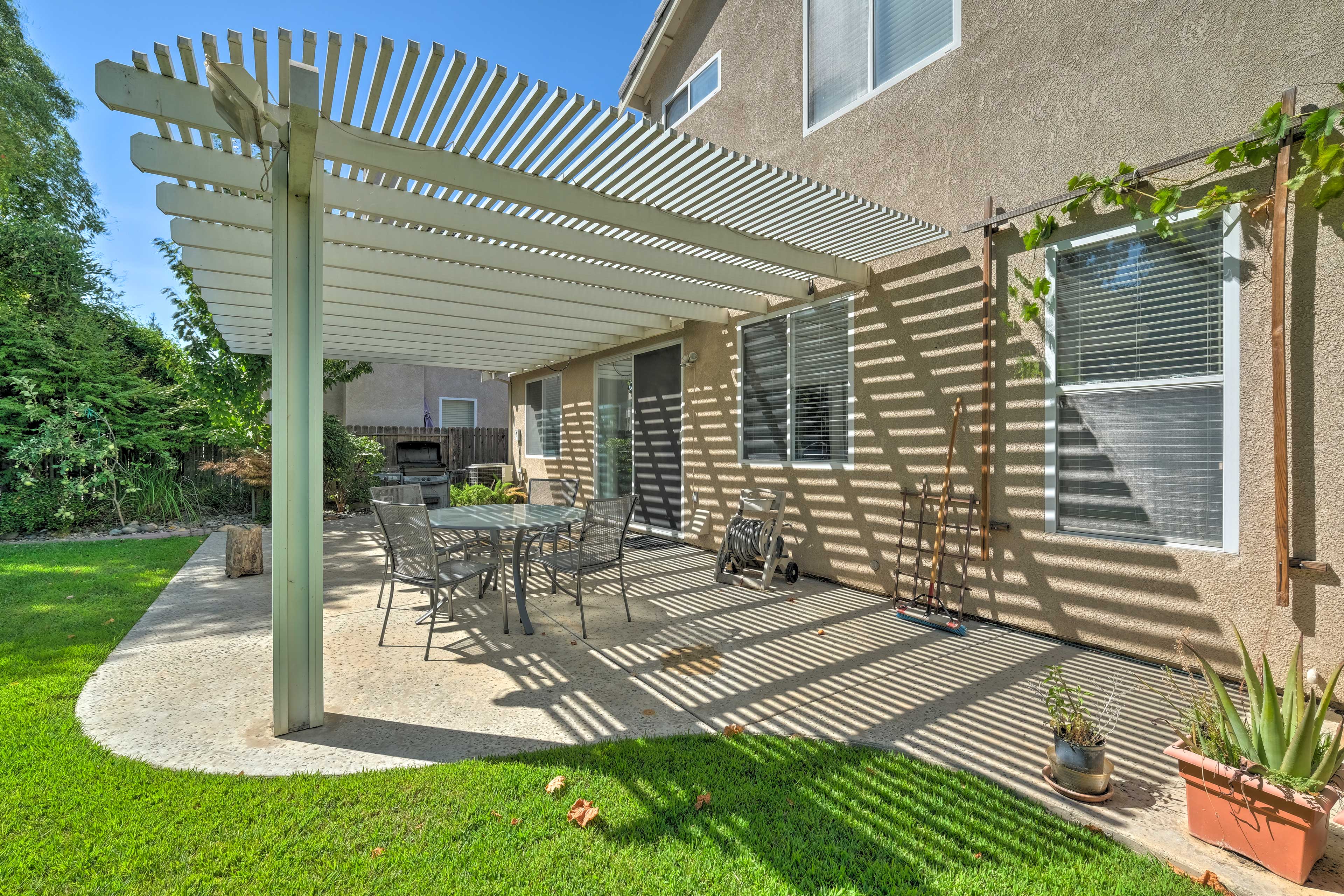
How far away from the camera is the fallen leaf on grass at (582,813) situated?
202 cm

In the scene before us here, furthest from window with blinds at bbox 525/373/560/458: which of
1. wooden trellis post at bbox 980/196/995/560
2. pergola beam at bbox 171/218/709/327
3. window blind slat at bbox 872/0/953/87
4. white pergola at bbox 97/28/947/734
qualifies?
wooden trellis post at bbox 980/196/995/560

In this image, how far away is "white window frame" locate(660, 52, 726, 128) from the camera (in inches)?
295

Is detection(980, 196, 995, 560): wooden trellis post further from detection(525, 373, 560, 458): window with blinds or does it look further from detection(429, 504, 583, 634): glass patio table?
detection(525, 373, 560, 458): window with blinds

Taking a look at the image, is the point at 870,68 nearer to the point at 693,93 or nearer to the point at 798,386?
the point at 798,386

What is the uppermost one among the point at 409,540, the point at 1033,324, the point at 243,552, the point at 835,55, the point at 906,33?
the point at 835,55

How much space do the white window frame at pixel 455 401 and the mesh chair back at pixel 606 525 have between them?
45.2ft

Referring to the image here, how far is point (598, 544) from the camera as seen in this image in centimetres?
451

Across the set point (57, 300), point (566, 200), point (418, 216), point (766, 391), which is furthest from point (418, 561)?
point (57, 300)

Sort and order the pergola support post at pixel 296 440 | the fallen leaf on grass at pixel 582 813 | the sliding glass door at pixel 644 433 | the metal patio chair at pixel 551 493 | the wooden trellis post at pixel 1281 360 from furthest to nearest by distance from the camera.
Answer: the sliding glass door at pixel 644 433 → the metal patio chair at pixel 551 493 → the wooden trellis post at pixel 1281 360 → the pergola support post at pixel 296 440 → the fallen leaf on grass at pixel 582 813

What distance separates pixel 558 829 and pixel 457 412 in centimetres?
1756

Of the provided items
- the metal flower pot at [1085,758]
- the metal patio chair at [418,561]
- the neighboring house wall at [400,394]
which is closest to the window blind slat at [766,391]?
the metal patio chair at [418,561]

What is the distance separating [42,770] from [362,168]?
3.10 metres

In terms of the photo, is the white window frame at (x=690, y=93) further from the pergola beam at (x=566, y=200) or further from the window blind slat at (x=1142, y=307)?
the window blind slat at (x=1142, y=307)

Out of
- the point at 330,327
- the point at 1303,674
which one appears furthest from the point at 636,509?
the point at 1303,674
